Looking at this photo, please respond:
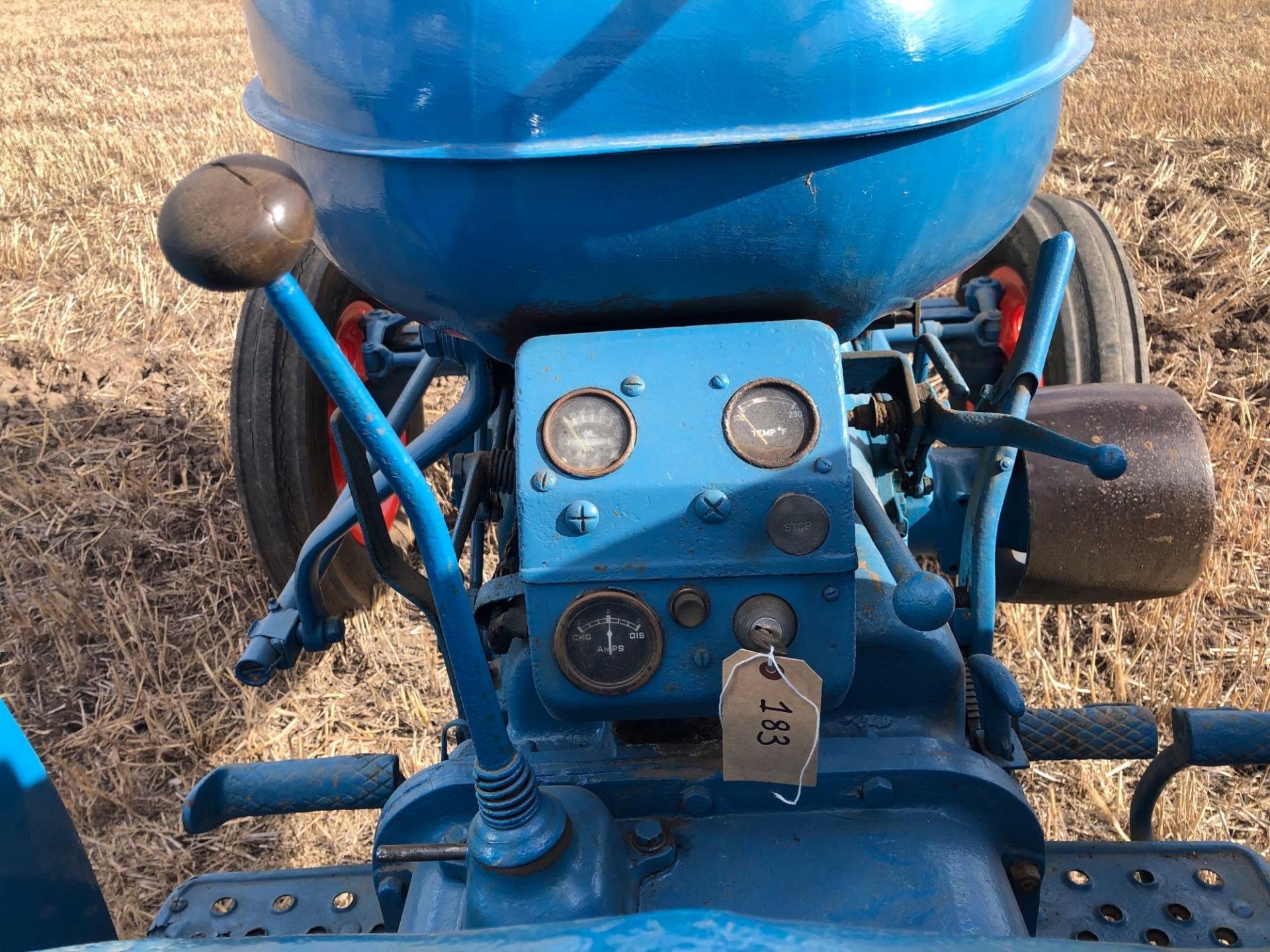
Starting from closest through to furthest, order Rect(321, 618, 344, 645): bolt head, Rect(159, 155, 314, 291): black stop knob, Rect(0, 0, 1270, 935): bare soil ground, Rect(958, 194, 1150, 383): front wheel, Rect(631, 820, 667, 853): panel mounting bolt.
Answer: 1. Rect(159, 155, 314, 291): black stop knob
2. Rect(631, 820, 667, 853): panel mounting bolt
3. Rect(321, 618, 344, 645): bolt head
4. Rect(0, 0, 1270, 935): bare soil ground
5. Rect(958, 194, 1150, 383): front wheel


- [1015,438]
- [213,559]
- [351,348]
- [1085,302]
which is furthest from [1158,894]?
[213,559]

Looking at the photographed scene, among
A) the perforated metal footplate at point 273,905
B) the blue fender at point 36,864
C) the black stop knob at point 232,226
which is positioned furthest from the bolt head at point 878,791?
the blue fender at point 36,864

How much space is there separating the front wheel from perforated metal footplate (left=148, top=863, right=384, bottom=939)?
1751mm

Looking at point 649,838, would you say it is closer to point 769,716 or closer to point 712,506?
point 769,716

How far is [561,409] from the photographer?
3.62ft

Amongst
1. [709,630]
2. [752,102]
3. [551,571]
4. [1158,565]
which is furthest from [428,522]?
[1158,565]

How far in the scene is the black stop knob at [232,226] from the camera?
75 centimetres

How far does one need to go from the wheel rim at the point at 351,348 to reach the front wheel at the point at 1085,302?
1.48 m

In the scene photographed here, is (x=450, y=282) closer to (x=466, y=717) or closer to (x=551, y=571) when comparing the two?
(x=551, y=571)

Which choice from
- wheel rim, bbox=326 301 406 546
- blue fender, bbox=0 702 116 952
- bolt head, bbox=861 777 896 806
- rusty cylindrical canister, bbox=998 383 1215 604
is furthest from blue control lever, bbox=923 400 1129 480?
wheel rim, bbox=326 301 406 546

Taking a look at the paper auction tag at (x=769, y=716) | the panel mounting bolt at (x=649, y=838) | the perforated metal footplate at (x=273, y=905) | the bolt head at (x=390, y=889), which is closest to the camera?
the paper auction tag at (x=769, y=716)

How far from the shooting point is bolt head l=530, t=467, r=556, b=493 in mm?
1085

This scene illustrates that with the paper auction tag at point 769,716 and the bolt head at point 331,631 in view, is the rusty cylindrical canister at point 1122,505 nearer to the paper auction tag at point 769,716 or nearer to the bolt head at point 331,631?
the paper auction tag at point 769,716

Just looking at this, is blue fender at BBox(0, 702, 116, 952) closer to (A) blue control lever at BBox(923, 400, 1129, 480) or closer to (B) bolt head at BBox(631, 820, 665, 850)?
(B) bolt head at BBox(631, 820, 665, 850)
